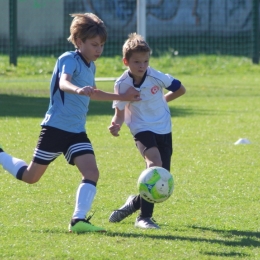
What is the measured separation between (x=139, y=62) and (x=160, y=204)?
1.32m

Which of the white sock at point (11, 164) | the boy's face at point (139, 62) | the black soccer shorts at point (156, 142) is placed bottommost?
the white sock at point (11, 164)

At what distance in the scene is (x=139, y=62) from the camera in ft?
18.1

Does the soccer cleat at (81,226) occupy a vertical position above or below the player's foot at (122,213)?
above

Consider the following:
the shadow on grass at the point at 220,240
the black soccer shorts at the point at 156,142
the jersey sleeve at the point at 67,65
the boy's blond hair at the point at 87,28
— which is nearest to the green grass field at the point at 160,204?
the shadow on grass at the point at 220,240

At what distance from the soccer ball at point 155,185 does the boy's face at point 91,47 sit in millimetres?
920

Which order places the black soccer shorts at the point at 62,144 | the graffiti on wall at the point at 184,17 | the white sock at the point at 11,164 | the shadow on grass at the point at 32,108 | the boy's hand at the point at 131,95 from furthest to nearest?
the graffiti on wall at the point at 184,17, the shadow on grass at the point at 32,108, the white sock at the point at 11,164, the black soccer shorts at the point at 62,144, the boy's hand at the point at 131,95

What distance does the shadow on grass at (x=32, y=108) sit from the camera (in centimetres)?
1233

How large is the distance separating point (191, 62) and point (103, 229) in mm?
15770

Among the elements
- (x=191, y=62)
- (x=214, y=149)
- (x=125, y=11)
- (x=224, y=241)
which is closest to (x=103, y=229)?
(x=224, y=241)

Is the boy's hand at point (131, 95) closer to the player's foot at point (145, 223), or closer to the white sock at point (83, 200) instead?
the white sock at point (83, 200)

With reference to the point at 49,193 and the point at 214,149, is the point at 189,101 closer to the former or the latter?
the point at 214,149

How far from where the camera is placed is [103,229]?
5164mm

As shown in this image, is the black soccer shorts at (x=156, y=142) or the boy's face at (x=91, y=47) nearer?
the boy's face at (x=91, y=47)

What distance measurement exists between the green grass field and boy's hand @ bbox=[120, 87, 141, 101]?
0.94 metres
